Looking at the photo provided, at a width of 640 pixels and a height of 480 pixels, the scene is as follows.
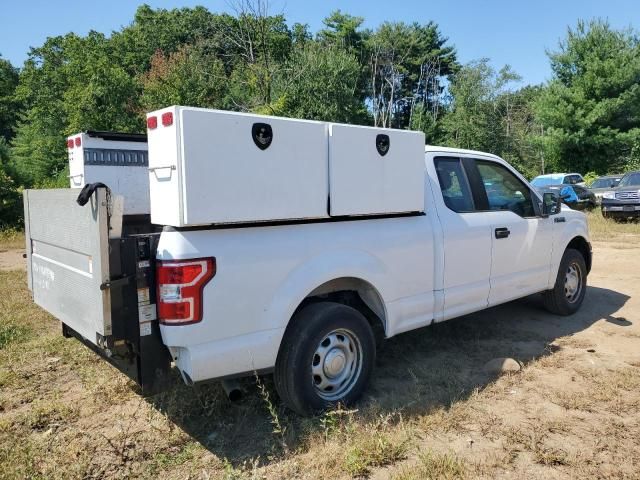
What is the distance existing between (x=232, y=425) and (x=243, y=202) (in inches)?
63.2

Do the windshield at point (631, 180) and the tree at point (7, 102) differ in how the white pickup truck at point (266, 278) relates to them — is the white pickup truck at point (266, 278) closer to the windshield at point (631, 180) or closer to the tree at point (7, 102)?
the windshield at point (631, 180)

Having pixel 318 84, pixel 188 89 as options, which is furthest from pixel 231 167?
pixel 318 84

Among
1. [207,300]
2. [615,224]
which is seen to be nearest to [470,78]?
[615,224]

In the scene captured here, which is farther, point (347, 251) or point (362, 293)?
point (362, 293)

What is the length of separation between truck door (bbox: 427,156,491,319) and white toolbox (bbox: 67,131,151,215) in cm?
278

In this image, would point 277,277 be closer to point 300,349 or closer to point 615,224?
point 300,349

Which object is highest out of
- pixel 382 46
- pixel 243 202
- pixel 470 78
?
pixel 382 46

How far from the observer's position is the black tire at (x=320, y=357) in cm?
335

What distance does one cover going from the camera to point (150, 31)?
57750 mm

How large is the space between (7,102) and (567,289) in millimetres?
68367

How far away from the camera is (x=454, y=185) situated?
4.71m

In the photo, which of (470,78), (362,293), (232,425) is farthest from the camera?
(470,78)

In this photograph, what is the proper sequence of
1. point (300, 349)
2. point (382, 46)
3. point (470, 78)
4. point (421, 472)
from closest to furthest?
point (421, 472), point (300, 349), point (470, 78), point (382, 46)

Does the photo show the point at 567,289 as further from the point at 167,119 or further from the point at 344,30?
the point at 344,30
